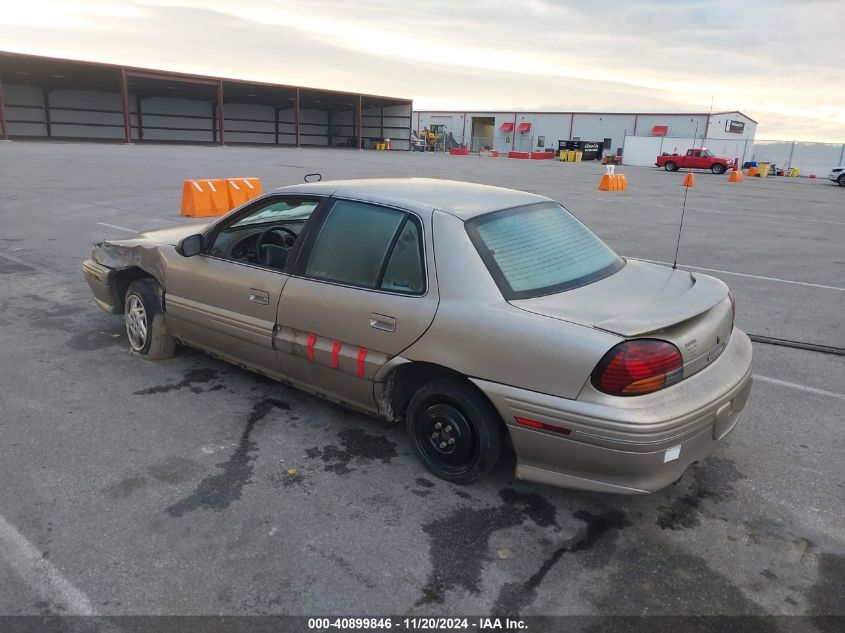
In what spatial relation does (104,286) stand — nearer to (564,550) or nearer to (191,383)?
(191,383)

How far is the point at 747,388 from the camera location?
3281 millimetres

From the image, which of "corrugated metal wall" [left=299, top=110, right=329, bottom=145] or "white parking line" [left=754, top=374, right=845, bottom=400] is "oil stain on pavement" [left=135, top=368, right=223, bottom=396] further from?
"corrugated metal wall" [left=299, top=110, right=329, bottom=145]

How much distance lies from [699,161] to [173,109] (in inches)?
1728

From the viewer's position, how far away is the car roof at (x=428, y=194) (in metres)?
3.48

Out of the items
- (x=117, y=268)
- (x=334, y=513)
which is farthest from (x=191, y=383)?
(x=334, y=513)

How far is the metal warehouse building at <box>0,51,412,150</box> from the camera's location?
43.5m

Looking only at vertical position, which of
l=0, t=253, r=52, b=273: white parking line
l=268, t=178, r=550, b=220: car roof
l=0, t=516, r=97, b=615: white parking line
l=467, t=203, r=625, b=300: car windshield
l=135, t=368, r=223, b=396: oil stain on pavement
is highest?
l=268, t=178, r=550, b=220: car roof

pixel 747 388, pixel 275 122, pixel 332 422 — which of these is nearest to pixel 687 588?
pixel 747 388

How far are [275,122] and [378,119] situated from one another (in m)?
11.6

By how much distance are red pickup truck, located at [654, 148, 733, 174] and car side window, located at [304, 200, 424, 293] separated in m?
45.5

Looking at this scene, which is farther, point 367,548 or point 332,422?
point 332,422

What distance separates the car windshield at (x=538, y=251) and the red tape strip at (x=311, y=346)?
3.64 feet

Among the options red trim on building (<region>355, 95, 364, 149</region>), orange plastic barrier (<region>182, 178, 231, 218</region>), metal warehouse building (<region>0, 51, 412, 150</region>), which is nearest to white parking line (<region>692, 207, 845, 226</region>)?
orange plastic barrier (<region>182, 178, 231, 218</region>)

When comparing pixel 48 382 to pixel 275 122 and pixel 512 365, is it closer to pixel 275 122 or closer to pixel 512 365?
pixel 512 365
